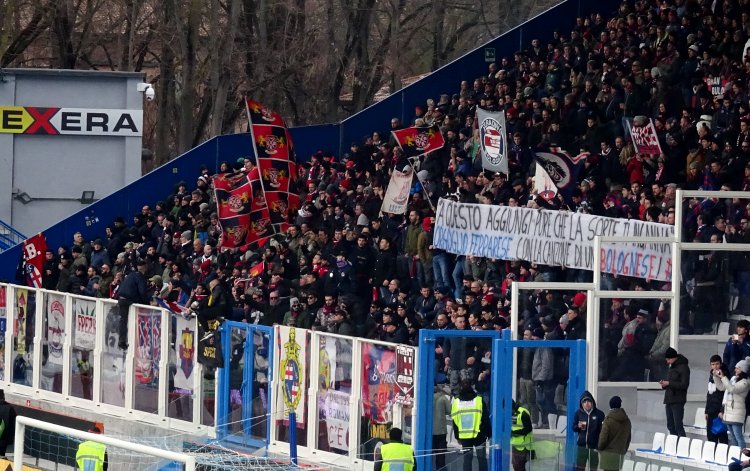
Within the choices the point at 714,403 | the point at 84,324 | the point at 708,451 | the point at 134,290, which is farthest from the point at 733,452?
the point at 84,324

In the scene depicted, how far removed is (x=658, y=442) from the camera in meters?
17.0

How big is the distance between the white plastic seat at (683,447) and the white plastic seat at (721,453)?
426mm

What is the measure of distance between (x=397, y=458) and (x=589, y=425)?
6.89ft

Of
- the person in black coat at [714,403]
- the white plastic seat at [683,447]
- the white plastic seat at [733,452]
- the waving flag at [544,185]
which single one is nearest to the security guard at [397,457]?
the white plastic seat at [683,447]

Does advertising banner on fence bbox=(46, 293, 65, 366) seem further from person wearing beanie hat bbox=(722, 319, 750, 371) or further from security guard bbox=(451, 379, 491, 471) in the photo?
person wearing beanie hat bbox=(722, 319, 750, 371)

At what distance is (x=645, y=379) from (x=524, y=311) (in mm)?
1571

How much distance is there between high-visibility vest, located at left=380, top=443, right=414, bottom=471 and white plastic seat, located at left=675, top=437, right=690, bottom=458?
2858mm

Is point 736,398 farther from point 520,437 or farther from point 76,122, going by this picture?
point 76,122

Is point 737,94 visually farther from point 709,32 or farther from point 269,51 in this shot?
point 269,51

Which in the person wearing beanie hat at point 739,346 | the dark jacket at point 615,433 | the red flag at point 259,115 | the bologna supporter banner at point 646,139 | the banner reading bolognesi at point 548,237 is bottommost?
the dark jacket at point 615,433

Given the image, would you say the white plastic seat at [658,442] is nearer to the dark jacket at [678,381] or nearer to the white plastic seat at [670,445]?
the white plastic seat at [670,445]

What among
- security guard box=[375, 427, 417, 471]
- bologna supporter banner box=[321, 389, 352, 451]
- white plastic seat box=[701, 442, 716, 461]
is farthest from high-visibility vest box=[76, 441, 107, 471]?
white plastic seat box=[701, 442, 716, 461]

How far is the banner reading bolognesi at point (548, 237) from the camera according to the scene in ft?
59.6

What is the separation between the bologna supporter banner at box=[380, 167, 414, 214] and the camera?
1010 inches
